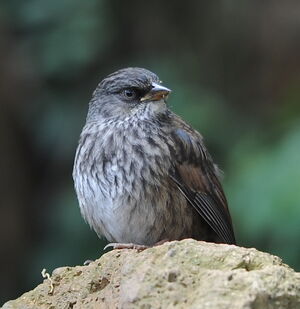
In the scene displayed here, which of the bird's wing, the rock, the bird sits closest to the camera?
the rock

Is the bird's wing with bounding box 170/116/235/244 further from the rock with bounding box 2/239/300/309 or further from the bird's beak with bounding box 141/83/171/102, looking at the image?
the rock with bounding box 2/239/300/309

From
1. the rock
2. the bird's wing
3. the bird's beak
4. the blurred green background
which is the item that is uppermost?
the blurred green background

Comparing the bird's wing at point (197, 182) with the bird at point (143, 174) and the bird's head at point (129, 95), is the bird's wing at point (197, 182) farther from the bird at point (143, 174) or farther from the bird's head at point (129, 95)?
the bird's head at point (129, 95)

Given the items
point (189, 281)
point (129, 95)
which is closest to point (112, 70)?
point (129, 95)

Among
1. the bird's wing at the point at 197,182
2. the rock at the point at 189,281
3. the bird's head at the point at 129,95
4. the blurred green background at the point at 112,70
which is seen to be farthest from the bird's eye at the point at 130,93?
the rock at the point at 189,281

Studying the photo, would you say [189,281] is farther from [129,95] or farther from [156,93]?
[129,95]

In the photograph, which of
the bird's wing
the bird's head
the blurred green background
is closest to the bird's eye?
the bird's head

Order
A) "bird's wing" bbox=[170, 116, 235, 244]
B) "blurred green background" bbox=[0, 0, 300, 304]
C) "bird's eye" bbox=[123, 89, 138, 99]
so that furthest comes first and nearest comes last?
1. "blurred green background" bbox=[0, 0, 300, 304]
2. "bird's eye" bbox=[123, 89, 138, 99]
3. "bird's wing" bbox=[170, 116, 235, 244]
